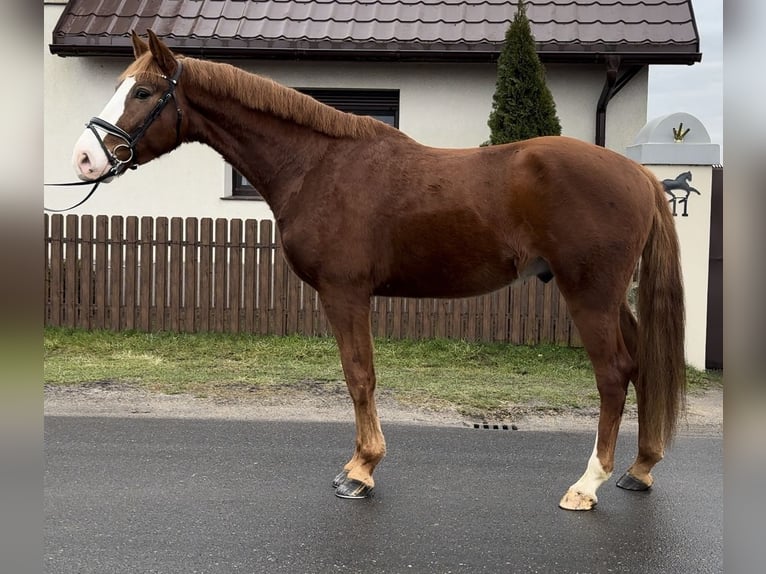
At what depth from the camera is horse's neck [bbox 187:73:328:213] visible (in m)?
3.79

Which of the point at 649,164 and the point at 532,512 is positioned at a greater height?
the point at 649,164

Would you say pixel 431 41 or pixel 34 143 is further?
pixel 431 41

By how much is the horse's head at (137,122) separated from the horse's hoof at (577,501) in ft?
8.98

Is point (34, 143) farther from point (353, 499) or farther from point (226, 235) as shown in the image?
point (226, 235)

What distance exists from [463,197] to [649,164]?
4103mm

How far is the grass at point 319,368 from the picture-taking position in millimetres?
5879

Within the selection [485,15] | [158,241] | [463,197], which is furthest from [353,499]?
[485,15]

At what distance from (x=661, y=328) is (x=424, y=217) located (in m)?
1.34

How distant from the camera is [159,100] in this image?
361 cm

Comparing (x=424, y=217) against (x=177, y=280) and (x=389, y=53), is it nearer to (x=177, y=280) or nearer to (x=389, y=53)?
(x=177, y=280)

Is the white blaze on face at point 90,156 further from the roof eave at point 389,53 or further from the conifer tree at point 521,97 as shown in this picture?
the roof eave at point 389,53

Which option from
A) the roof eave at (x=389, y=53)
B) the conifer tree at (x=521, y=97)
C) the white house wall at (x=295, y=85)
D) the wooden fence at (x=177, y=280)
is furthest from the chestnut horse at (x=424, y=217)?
the white house wall at (x=295, y=85)

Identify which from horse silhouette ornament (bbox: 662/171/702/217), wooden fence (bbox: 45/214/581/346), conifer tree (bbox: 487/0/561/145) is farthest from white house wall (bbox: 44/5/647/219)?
horse silhouette ornament (bbox: 662/171/702/217)

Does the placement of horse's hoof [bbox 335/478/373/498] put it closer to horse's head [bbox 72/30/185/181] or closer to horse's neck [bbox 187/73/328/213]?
horse's neck [bbox 187/73/328/213]
